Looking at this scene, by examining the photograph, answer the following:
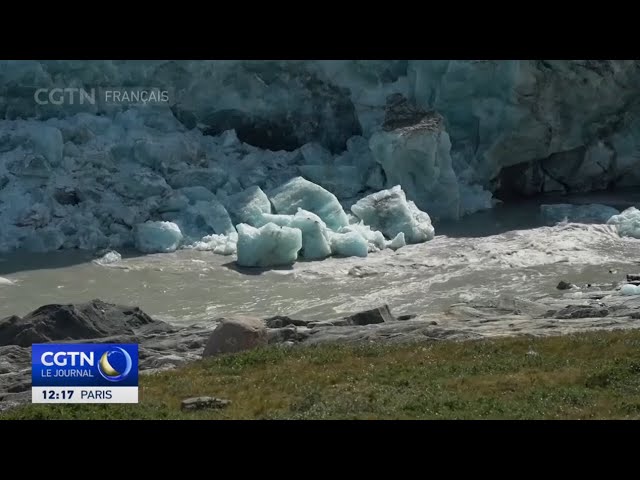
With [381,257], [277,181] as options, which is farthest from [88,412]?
[277,181]

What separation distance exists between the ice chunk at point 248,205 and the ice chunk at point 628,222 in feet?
41.5

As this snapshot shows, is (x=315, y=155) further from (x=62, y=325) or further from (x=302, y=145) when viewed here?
(x=62, y=325)

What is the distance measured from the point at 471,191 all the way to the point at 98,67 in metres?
15.8

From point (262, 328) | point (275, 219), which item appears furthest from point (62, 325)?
point (275, 219)

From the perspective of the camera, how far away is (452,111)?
4412 centimetres

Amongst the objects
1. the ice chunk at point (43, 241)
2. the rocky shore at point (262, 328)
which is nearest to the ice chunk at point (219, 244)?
the ice chunk at point (43, 241)

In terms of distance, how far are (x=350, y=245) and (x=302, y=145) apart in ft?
32.2

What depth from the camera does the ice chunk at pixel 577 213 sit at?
131ft

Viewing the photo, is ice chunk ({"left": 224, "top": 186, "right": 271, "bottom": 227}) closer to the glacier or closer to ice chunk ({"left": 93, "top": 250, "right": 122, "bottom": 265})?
the glacier

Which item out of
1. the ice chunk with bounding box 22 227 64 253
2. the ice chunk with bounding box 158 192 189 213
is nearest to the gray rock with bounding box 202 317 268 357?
the ice chunk with bounding box 22 227 64 253

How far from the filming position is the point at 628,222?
3859 centimetres

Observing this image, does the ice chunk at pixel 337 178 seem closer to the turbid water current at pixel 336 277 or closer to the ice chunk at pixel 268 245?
the turbid water current at pixel 336 277

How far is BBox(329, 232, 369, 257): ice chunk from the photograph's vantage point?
1414 inches

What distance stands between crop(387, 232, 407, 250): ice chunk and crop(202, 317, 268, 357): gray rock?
14.8 m
